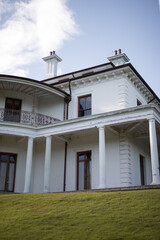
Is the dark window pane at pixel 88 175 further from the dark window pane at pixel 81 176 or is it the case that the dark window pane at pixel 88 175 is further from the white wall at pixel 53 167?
the white wall at pixel 53 167

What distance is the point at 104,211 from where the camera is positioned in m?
10.3

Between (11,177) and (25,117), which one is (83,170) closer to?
(11,177)

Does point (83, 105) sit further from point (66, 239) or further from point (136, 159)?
point (66, 239)

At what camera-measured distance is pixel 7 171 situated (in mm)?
20531

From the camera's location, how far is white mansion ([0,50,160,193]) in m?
18.3

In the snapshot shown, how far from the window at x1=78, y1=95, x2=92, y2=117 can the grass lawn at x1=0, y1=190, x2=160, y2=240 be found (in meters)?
8.98

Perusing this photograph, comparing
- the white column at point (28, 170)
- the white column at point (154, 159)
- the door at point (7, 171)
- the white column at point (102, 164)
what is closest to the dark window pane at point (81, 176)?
the white column at point (28, 170)

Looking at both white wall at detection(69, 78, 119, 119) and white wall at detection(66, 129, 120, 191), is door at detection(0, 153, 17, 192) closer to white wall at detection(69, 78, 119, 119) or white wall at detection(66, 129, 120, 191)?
white wall at detection(66, 129, 120, 191)

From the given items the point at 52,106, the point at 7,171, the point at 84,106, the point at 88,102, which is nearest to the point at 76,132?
the point at 84,106

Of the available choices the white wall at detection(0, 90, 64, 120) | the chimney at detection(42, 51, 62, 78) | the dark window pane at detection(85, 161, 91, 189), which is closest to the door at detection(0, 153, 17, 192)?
the white wall at detection(0, 90, 64, 120)

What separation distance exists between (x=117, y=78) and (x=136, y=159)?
17.3 feet

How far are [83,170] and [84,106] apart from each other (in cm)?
440

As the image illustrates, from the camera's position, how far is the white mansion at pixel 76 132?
60.0 feet

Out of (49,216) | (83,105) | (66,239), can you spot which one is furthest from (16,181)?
(66,239)
